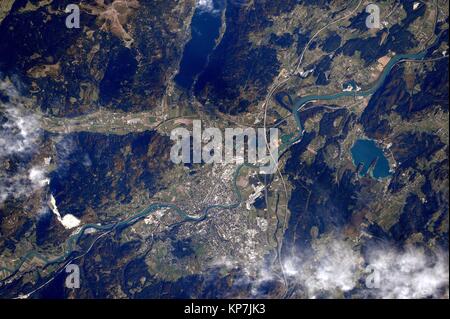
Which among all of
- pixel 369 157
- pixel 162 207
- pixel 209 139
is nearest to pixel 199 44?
pixel 209 139

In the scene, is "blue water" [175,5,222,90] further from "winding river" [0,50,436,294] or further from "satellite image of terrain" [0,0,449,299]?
"winding river" [0,50,436,294]

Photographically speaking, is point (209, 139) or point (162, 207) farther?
point (162, 207)

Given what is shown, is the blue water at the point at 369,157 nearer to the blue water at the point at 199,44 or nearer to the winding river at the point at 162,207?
the winding river at the point at 162,207

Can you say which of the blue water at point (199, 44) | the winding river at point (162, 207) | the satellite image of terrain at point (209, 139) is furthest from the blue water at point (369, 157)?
the blue water at point (199, 44)

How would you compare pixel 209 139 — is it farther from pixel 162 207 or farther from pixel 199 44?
pixel 199 44

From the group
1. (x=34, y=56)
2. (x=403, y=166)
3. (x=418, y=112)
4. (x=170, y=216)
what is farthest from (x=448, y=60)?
(x=34, y=56)
